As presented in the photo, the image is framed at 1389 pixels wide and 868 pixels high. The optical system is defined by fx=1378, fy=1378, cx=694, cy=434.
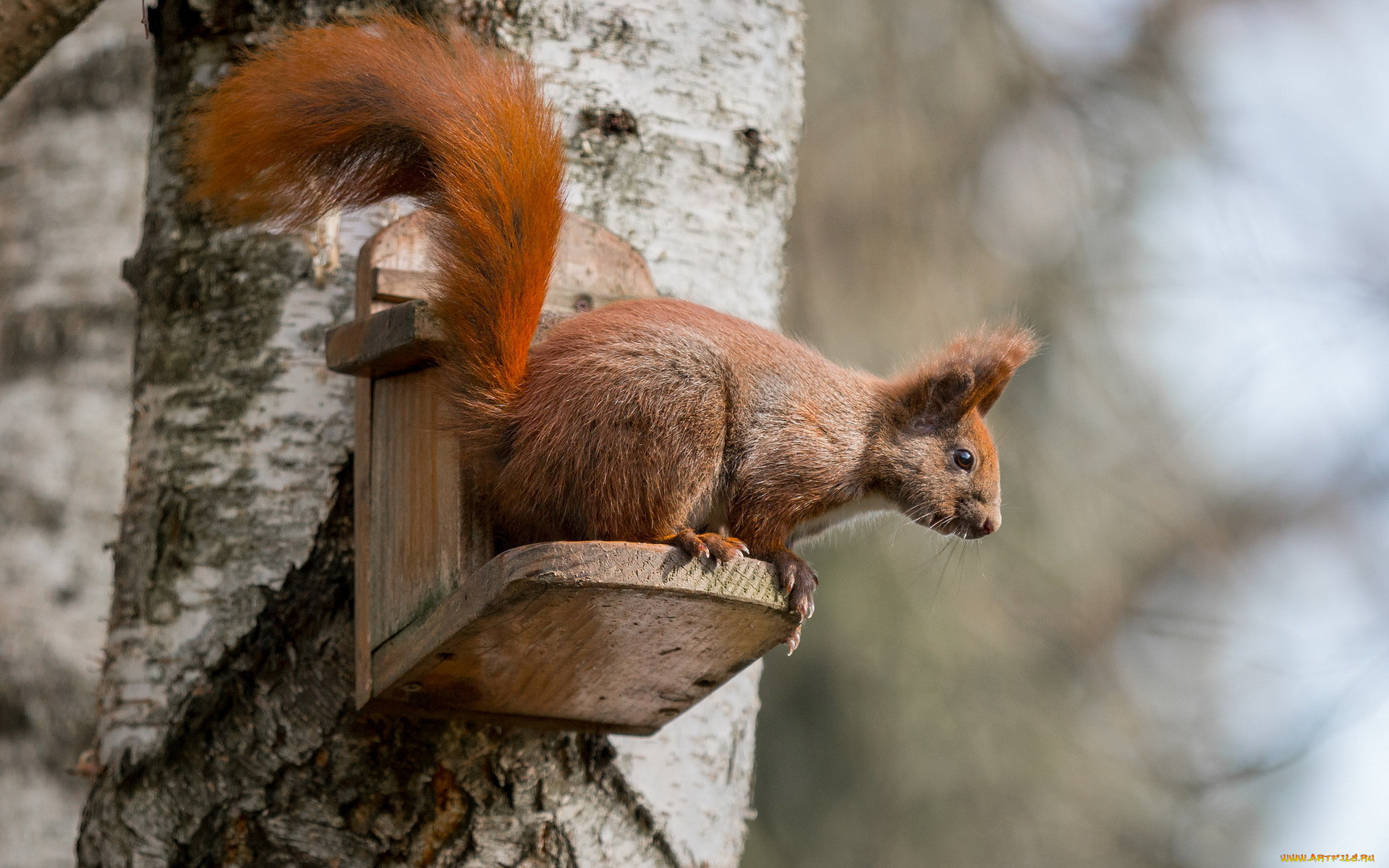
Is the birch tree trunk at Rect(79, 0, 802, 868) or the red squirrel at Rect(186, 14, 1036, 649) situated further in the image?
the birch tree trunk at Rect(79, 0, 802, 868)

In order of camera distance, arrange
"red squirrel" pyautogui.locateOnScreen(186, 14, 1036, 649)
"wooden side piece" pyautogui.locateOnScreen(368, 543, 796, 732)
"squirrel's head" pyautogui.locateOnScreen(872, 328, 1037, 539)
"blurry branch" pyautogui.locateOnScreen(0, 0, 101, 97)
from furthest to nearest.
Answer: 1. "squirrel's head" pyautogui.locateOnScreen(872, 328, 1037, 539)
2. "blurry branch" pyautogui.locateOnScreen(0, 0, 101, 97)
3. "red squirrel" pyautogui.locateOnScreen(186, 14, 1036, 649)
4. "wooden side piece" pyautogui.locateOnScreen(368, 543, 796, 732)

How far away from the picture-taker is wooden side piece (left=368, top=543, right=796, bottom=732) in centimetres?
133

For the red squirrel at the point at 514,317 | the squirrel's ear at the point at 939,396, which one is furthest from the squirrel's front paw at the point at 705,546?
the squirrel's ear at the point at 939,396

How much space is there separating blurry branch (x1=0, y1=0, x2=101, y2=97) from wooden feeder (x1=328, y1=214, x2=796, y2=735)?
1.42 ft

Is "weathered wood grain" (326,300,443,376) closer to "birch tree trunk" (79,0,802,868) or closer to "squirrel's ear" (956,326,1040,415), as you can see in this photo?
"birch tree trunk" (79,0,802,868)

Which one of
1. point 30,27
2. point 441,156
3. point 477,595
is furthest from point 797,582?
point 30,27

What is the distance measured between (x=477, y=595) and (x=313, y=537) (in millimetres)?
453

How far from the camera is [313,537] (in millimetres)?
1739

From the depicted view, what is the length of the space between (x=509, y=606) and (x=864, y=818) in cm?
244

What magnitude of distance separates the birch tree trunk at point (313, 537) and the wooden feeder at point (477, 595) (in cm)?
9

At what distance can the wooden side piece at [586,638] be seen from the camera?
1.33 m

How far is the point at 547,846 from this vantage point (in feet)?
5.62

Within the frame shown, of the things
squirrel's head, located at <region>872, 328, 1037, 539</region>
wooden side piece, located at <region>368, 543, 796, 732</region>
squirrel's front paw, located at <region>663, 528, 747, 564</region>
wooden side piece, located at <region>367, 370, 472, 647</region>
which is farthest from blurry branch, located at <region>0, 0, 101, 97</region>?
squirrel's head, located at <region>872, 328, 1037, 539</region>

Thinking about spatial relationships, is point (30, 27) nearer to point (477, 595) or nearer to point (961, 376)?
point (477, 595)
